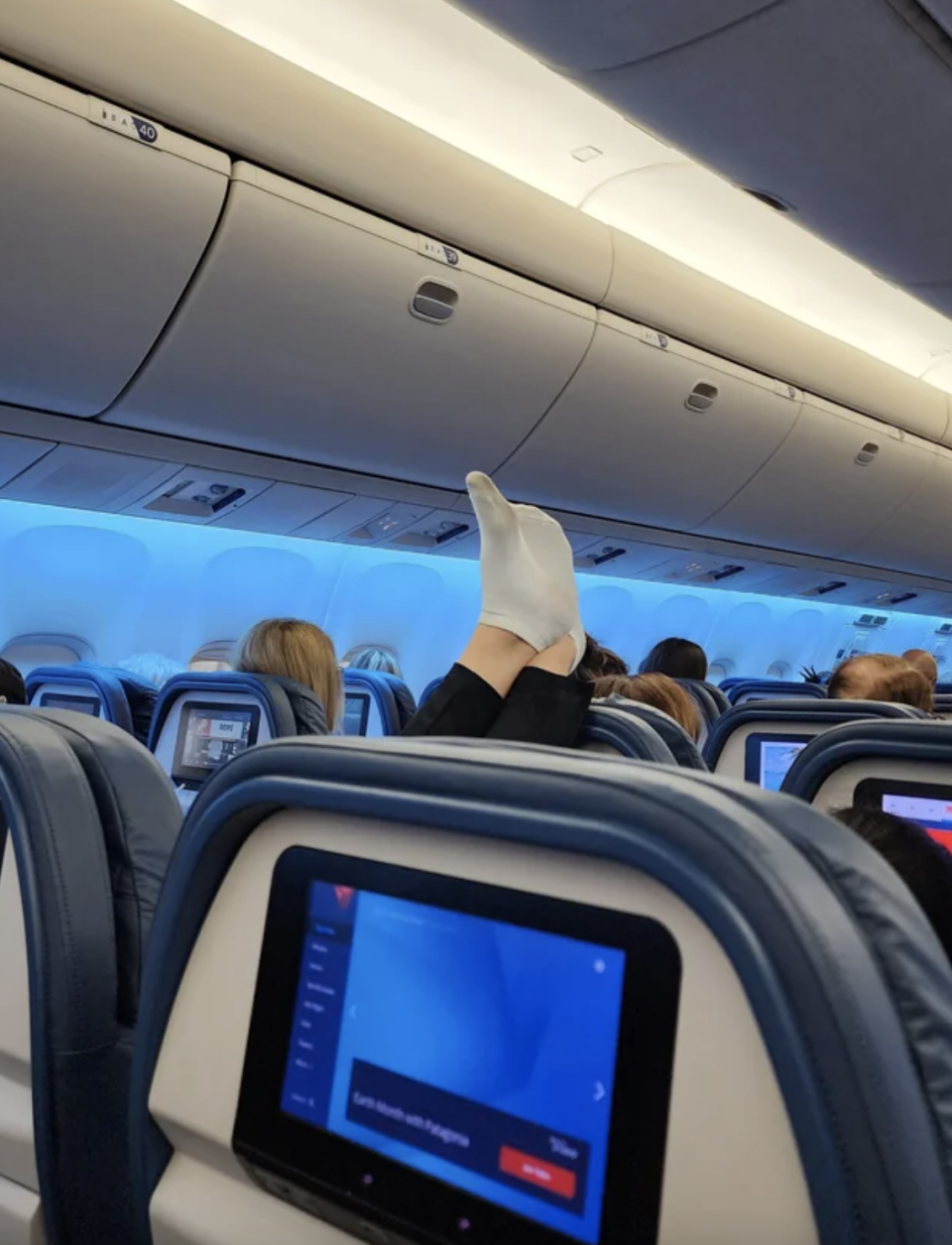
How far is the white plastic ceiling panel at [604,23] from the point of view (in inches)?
83.0

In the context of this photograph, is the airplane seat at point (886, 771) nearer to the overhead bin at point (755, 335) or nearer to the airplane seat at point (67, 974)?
the airplane seat at point (67, 974)

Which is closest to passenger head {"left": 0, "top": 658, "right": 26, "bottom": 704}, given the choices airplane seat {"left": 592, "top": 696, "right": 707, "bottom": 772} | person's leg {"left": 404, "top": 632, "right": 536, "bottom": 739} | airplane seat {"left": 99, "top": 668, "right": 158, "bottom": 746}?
airplane seat {"left": 99, "top": 668, "right": 158, "bottom": 746}

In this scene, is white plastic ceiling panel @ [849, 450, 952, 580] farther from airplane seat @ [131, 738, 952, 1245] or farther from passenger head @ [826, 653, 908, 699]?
airplane seat @ [131, 738, 952, 1245]

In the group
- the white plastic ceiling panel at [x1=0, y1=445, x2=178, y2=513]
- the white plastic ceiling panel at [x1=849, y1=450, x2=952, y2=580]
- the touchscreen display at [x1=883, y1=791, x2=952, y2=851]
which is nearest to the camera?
the touchscreen display at [x1=883, y1=791, x2=952, y2=851]

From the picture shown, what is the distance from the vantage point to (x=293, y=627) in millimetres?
4012

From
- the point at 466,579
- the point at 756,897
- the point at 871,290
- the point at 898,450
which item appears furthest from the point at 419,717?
the point at 466,579

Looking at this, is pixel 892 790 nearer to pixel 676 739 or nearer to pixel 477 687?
pixel 676 739

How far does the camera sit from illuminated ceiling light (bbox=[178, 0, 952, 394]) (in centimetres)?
350

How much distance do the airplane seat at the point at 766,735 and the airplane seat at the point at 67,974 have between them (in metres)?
2.09

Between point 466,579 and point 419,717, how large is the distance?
6634 millimetres

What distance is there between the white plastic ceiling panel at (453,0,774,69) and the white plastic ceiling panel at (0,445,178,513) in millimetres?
2696

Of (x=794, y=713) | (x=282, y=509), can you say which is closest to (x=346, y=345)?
(x=282, y=509)

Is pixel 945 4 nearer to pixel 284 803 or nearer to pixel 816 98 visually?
pixel 816 98

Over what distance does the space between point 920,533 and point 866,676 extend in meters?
4.97
